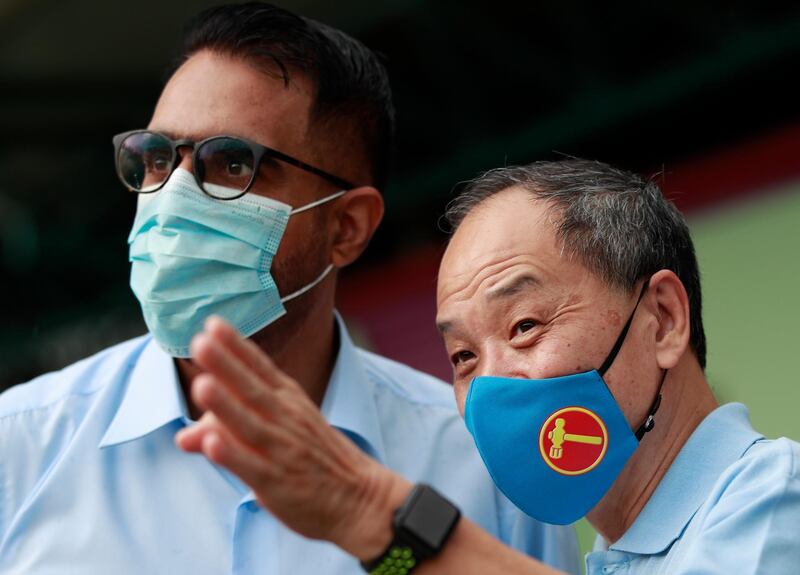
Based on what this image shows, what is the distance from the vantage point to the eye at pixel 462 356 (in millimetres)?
2217

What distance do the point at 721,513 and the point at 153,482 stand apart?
1.32 metres

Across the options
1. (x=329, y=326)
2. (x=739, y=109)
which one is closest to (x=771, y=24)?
(x=739, y=109)

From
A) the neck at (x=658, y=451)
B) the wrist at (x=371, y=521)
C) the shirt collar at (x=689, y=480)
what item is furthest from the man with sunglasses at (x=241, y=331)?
the wrist at (x=371, y=521)

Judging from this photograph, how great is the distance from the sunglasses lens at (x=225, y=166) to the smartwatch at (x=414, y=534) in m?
1.31

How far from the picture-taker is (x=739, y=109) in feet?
17.3

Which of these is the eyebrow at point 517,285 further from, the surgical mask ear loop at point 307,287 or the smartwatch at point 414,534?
the surgical mask ear loop at point 307,287

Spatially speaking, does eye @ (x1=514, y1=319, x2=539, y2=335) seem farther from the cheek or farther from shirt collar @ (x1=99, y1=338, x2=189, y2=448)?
shirt collar @ (x1=99, y1=338, x2=189, y2=448)

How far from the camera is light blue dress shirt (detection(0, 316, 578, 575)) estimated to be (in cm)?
241

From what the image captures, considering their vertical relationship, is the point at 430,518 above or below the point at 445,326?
below

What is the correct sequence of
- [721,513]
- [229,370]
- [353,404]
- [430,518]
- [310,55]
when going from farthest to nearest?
[310,55], [353,404], [721,513], [430,518], [229,370]

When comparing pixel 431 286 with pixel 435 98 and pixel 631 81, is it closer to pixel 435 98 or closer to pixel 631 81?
pixel 435 98

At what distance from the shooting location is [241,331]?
8.77 feet

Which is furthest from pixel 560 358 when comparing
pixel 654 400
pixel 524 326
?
pixel 654 400

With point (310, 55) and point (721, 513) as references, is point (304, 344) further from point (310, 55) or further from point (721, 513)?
point (721, 513)
